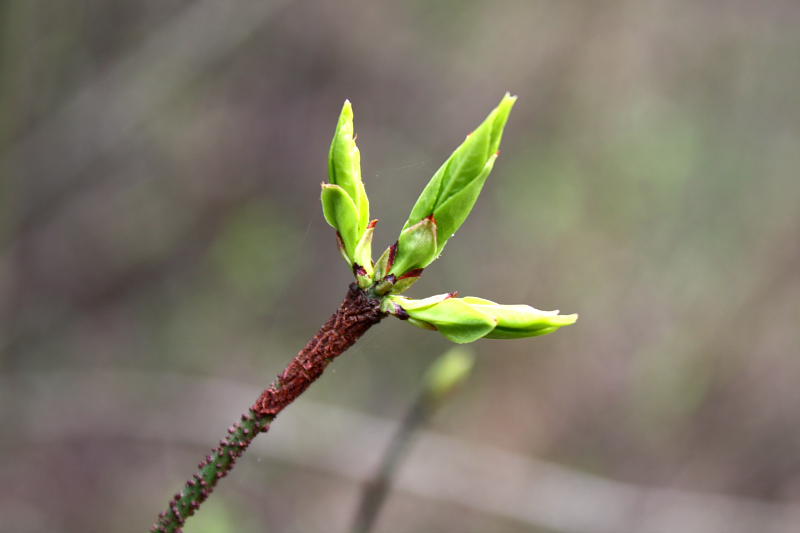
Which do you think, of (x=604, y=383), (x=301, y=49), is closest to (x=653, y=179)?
(x=604, y=383)

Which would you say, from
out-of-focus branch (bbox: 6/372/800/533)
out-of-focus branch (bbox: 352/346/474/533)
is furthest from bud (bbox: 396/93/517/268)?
out-of-focus branch (bbox: 6/372/800/533)

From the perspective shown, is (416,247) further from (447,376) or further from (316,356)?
(447,376)

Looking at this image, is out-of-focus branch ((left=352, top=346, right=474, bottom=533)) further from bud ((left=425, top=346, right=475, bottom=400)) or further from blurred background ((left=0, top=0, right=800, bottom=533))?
blurred background ((left=0, top=0, right=800, bottom=533))

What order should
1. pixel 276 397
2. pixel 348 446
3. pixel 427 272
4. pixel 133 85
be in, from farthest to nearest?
pixel 427 272 < pixel 348 446 < pixel 133 85 < pixel 276 397

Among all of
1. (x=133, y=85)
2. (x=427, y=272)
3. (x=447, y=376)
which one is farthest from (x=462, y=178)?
(x=427, y=272)

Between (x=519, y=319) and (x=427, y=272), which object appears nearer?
(x=519, y=319)

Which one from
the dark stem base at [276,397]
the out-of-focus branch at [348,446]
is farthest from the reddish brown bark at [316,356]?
the out-of-focus branch at [348,446]

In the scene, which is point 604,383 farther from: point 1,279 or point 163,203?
point 1,279
